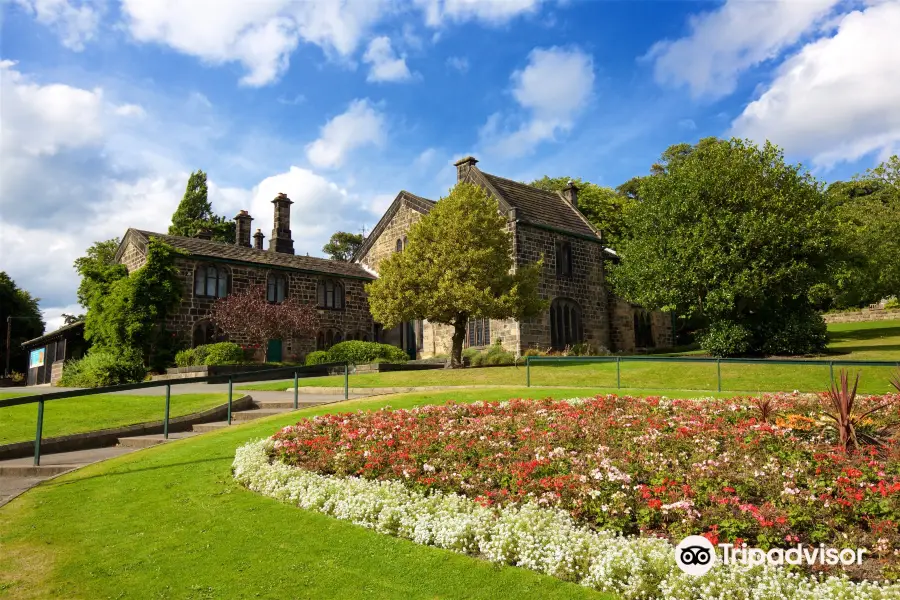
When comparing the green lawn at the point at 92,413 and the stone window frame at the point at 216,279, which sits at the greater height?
the stone window frame at the point at 216,279

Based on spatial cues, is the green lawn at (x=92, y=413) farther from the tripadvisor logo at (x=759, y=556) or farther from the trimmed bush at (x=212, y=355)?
the tripadvisor logo at (x=759, y=556)

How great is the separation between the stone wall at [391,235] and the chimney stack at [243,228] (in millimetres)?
8137

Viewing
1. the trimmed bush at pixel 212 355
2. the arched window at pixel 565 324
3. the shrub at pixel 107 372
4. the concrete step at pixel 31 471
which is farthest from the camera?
the arched window at pixel 565 324

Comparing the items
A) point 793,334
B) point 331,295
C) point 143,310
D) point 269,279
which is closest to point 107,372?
point 143,310

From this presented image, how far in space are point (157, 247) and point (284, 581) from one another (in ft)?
105

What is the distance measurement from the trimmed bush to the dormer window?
18.8 metres

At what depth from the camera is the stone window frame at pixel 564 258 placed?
37812mm

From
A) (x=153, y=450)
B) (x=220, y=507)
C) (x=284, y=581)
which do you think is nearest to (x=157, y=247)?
(x=153, y=450)

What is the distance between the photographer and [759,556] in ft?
18.5

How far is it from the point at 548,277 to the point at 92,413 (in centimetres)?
2535

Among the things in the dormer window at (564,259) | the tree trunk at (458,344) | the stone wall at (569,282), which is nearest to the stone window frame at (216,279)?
the tree trunk at (458,344)

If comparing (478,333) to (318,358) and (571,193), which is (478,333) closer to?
(318,358)

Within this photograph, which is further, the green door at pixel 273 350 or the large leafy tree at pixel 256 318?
the green door at pixel 273 350

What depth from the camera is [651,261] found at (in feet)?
109
